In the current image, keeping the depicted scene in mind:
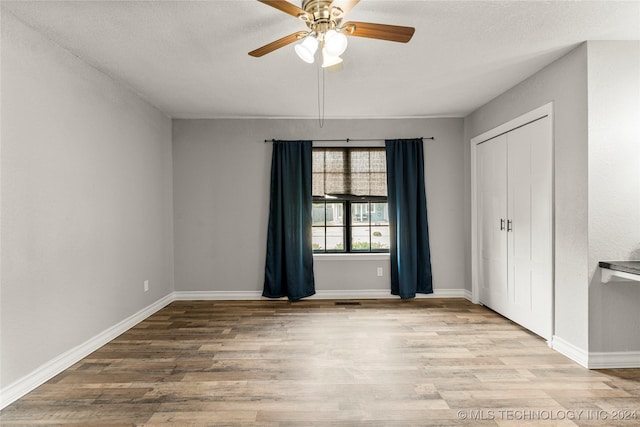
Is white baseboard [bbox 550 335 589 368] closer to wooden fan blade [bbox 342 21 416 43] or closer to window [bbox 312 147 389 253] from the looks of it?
window [bbox 312 147 389 253]

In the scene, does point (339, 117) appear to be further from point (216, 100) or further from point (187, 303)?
point (187, 303)

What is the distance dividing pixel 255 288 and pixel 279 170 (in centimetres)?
167

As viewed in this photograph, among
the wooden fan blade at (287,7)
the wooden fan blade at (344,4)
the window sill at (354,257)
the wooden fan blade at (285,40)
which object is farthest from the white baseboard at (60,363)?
the wooden fan blade at (344,4)

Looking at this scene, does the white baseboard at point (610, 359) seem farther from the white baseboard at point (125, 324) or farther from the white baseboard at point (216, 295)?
the white baseboard at point (216, 295)

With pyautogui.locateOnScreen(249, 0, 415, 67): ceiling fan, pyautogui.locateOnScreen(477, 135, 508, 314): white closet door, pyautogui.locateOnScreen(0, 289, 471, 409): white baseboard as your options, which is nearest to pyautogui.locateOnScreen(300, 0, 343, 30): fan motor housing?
pyautogui.locateOnScreen(249, 0, 415, 67): ceiling fan

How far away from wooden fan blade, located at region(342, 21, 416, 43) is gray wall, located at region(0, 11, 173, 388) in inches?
88.6

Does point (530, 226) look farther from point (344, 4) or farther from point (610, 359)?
point (344, 4)

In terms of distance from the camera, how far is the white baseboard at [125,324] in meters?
2.41

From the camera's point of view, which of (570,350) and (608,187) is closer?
(608,187)

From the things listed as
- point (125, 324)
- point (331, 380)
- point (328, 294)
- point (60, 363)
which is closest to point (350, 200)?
point (328, 294)

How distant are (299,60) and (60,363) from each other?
10.2ft

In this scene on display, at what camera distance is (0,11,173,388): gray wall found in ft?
7.79

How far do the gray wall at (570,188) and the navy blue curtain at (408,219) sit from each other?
1.80m

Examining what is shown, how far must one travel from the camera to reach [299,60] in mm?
3104
